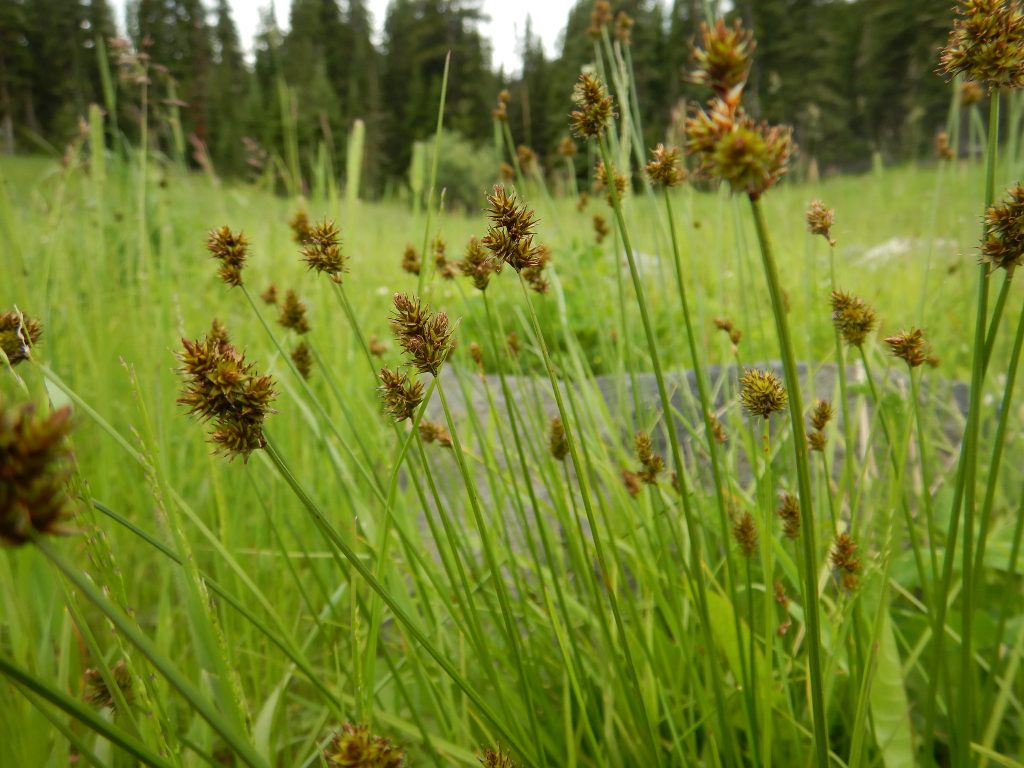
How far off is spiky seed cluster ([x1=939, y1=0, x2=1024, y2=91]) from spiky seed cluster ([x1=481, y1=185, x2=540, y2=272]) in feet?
1.11

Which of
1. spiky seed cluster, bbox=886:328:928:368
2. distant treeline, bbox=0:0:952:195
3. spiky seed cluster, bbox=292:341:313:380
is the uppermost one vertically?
distant treeline, bbox=0:0:952:195

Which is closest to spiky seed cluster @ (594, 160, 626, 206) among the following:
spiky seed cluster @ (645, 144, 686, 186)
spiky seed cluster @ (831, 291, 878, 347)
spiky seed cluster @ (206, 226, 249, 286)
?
spiky seed cluster @ (645, 144, 686, 186)

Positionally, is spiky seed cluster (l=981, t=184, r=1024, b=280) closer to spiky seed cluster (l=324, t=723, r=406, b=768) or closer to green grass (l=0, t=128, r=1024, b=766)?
green grass (l=0, t=128, r=1024, b=766)

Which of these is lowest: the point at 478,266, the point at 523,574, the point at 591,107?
the point at 523,574

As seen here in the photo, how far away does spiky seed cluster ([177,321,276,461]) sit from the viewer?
0.35 meters

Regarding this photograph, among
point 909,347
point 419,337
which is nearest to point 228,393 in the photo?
point 419,337

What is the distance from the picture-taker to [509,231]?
1.49 feet

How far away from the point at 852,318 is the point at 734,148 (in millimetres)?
422

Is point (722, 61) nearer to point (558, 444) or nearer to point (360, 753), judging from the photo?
point (360, 753)

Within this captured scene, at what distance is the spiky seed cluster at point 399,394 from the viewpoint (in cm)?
46

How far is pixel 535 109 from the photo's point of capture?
36.0 feet

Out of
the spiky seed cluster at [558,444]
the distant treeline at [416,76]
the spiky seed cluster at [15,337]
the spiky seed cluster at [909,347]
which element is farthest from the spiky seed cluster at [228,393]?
the distant treeline at [416,76]

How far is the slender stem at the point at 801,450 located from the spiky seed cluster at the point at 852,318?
0.31 m

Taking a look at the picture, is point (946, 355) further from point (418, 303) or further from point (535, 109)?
point (535, 109)
